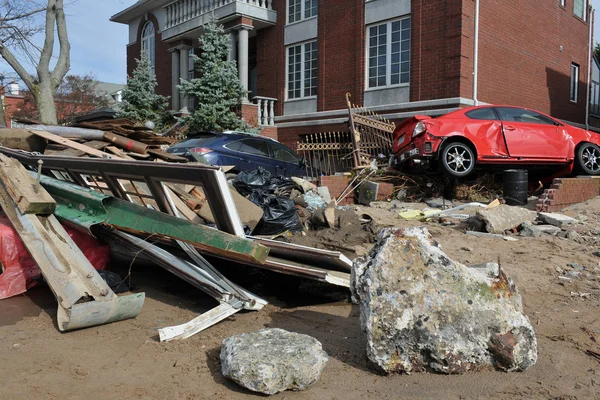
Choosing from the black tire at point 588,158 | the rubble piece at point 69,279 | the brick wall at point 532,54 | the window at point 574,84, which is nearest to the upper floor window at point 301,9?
the brick wall at point 532,54

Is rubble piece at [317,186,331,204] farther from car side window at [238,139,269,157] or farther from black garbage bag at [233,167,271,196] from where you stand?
car side window at [238,139,269,157]

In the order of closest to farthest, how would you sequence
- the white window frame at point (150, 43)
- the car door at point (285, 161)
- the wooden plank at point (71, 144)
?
1. the wooden plank at point (71, 144)
2. the car door at point (285, 161)
3. the white window frame at point (150, 43)

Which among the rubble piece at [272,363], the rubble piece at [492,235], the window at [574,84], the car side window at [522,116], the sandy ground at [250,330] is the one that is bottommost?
the sandy ground at [250,330]

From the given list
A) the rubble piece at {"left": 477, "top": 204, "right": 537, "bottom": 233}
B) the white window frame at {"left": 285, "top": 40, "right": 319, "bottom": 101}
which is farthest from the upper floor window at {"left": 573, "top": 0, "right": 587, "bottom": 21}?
the rubble piece at {"left": 477, "top": 204, "right": 537, "bottom": 233}

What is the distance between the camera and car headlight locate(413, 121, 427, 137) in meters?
9.63

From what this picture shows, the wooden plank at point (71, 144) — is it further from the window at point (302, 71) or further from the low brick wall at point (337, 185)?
the window at point (302, 71)

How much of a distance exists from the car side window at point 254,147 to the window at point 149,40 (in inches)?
635

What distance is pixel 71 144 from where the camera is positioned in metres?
7.16

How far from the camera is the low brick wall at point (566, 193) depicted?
30.3ft

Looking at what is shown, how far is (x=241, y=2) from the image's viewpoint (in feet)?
59.2

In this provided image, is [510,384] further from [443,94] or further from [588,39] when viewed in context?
[588,39]

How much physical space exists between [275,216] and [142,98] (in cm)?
1589

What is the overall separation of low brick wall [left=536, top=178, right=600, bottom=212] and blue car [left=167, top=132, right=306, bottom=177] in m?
5.20

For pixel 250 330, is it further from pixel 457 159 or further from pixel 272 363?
pixel 457 159
